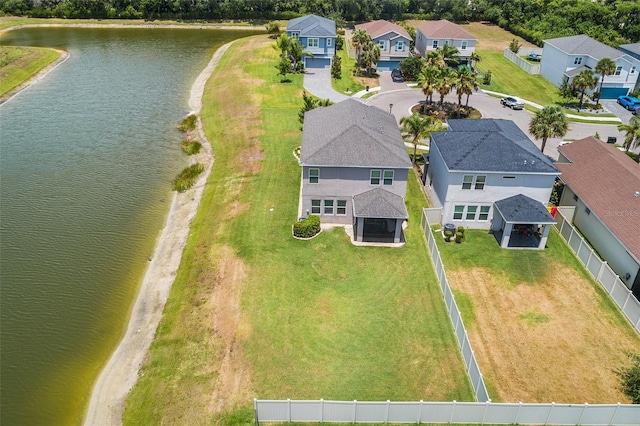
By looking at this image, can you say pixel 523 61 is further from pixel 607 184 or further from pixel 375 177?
pixel 375 177

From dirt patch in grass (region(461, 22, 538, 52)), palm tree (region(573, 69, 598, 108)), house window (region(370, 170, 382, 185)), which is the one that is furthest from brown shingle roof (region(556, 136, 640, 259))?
dirt patch in grass (region(461, 22, 538, 52))

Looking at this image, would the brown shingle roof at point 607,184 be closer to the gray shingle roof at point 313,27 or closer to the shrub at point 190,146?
the shrub at point 190,146

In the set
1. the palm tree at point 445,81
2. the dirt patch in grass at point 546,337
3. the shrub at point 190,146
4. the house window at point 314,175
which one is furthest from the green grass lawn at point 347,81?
the dirt patch in grass at point 546,337

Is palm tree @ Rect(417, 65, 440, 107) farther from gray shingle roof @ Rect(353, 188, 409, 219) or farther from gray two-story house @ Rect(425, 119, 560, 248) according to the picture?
gray shingle roof @ Rect(353, 188, 409, 219)

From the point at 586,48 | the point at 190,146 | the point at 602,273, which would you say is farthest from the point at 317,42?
the point at 602,273

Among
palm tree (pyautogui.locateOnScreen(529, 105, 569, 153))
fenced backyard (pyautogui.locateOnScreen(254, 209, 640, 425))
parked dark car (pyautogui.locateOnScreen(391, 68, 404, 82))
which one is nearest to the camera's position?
fenced backyard (pyautogui.locateOnScreen(254, 209, 640, 425))

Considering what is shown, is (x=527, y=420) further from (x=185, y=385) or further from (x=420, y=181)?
(x=420, y=181)
